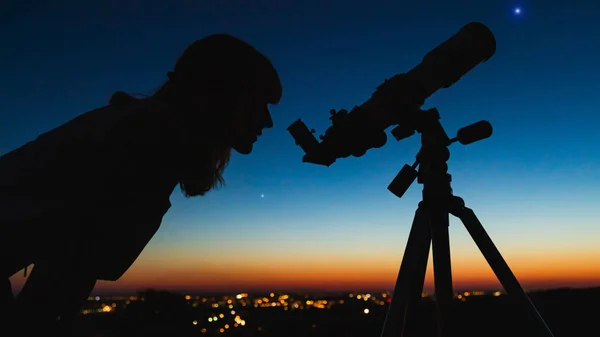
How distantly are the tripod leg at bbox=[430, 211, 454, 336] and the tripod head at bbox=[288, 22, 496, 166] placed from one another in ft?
3.17

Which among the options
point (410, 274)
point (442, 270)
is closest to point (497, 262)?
point (442, 270)

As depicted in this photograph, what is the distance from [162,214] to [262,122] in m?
0.60

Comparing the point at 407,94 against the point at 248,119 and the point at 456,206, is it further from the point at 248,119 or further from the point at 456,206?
the point at 248,119

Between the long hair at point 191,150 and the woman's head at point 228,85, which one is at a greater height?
the woman's head at point 228,85

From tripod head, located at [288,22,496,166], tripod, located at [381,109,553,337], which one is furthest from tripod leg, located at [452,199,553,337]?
tripod head, located at [288,22,496,166]

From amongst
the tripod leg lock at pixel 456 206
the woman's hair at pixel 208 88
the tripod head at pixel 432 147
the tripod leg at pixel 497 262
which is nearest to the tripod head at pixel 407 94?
the tripod head at pixel 432 147

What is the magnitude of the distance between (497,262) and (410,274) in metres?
0.71

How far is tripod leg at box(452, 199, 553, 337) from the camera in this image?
2814 millimetres

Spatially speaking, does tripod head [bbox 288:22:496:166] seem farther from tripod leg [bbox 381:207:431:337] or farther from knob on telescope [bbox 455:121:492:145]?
tripod leg [bbox 381:207:431:337]

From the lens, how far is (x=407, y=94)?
150 inches

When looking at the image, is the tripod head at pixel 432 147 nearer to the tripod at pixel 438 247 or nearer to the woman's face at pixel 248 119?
the tripod at pixel 438 247

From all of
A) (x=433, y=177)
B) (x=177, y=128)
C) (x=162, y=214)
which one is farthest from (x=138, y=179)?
(x=433, y=177)

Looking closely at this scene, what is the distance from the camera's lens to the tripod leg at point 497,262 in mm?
2814

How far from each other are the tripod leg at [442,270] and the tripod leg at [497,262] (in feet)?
0.61
